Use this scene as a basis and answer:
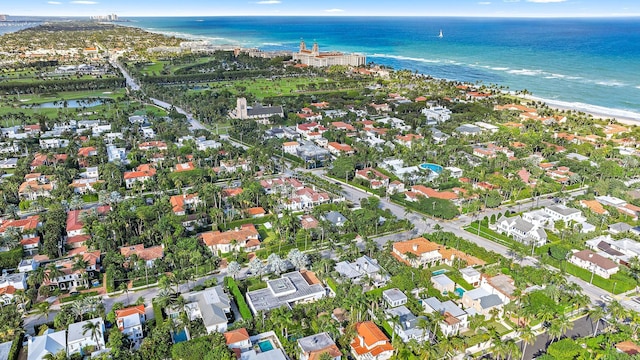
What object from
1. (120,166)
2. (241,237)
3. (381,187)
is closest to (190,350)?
(241,237)

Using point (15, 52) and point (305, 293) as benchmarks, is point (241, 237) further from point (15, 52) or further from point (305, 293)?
point (15, 52)

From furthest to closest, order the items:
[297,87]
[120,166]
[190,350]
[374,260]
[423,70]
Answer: [423,70] → [297,87] → [120,166] → [374,260] → [190,350]

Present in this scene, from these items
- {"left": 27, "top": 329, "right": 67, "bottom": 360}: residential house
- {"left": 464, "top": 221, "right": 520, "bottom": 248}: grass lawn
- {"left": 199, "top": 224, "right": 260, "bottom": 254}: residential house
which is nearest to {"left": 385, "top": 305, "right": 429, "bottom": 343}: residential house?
{"left": 199, "top": 224, "right": 260, "bottom": 254}: residential house

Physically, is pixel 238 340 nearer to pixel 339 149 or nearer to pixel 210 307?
pixel 210 307

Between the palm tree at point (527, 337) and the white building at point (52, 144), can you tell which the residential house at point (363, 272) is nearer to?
the palm tree at point (527, 337)

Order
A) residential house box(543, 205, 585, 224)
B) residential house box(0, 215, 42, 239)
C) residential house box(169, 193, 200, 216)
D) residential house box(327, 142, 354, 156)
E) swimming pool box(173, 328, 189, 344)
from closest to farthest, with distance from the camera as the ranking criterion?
swimming pool box(173, 328, 189, 344) → residential house box(0, 215, 42, 239) → residential house box(543, 205, 585, 224) → residential house box(169, 193, 200, 216) → residential house box(327, 142, 354, 156)

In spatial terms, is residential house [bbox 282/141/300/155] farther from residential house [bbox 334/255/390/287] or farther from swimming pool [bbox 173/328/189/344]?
swimming pool [bbox 173/328/189/344]
